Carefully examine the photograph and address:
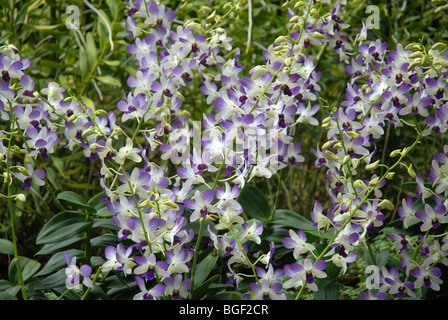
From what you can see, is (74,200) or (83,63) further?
(83,63)

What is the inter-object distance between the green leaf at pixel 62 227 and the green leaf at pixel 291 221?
1.32 feet

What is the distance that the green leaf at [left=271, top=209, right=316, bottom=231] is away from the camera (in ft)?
3.51

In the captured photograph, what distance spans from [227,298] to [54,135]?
47cm

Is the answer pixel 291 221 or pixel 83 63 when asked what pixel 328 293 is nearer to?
pixel 291 221

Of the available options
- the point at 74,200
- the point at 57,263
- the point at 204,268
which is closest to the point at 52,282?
the point at 57,263

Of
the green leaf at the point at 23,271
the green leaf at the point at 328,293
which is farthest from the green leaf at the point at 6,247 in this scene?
the green leaf at the point at 328,293

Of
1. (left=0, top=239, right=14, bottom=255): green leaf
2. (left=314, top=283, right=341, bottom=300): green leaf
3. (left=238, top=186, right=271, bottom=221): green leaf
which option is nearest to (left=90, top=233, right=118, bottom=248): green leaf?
(left=0, top=239, right=14, bottom=255): green leaf

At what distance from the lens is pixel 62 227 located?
3.34 ft

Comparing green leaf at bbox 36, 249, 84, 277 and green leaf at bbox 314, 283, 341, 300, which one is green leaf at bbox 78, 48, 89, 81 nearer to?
green leaf at bbox 36, 249, 84, 277

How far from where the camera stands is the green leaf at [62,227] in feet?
3.24

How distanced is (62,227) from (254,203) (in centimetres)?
40

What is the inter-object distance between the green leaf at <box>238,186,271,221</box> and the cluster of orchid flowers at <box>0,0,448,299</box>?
8 cm
